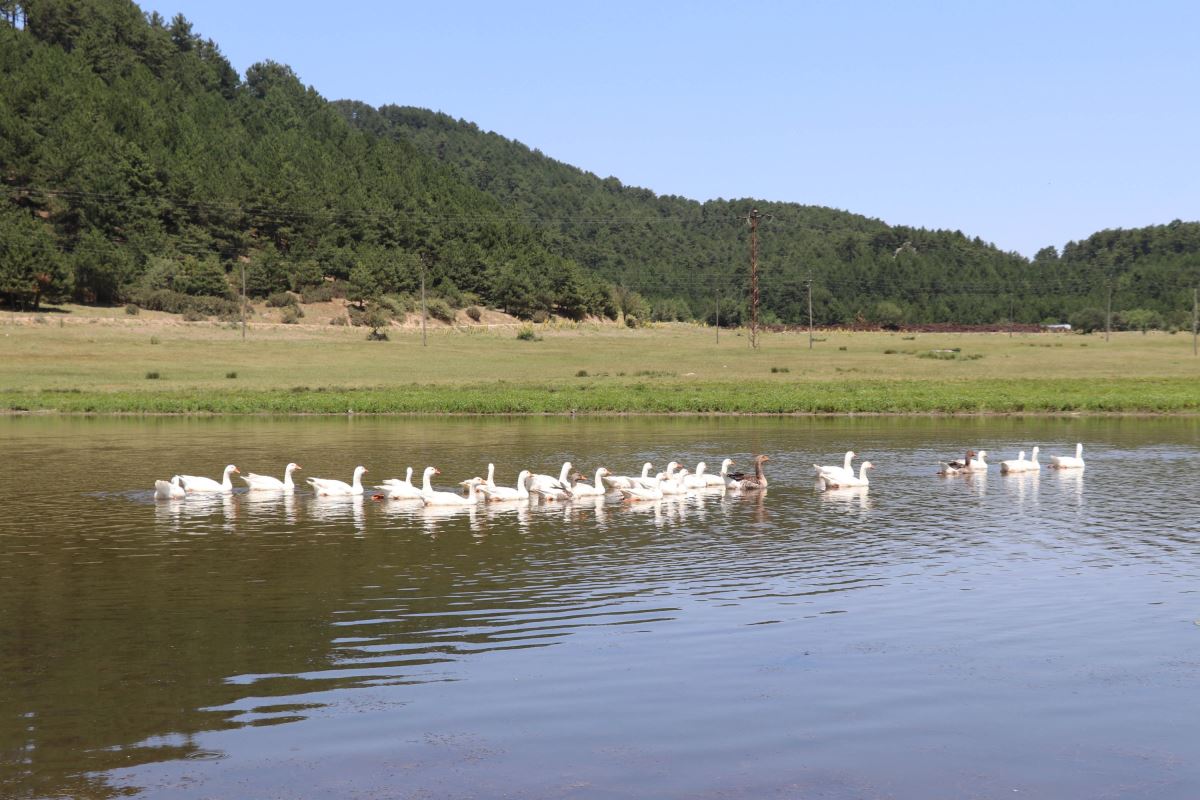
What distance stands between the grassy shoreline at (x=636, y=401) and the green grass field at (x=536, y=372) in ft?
0.35

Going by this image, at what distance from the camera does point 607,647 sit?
47.8 ft

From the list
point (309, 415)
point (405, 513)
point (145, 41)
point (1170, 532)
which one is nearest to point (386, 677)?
point (405, 513)

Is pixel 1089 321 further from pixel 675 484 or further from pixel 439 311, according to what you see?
pixel 675 484

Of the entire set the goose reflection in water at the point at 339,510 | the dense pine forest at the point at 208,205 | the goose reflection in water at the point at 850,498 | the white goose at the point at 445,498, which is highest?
the dense pine forest at the point at 208,205

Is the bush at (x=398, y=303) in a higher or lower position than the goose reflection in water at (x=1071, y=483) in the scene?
higher

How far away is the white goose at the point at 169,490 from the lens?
27.6 metres

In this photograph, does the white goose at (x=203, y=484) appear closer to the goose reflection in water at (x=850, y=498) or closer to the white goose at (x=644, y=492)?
the white goose at (x=644, y=492)

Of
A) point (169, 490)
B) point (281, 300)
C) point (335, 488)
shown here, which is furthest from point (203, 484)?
point (281, 300)

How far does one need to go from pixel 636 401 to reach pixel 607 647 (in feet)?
152

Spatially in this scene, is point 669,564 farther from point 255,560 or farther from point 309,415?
point 309,415

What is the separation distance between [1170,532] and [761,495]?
8.88 m

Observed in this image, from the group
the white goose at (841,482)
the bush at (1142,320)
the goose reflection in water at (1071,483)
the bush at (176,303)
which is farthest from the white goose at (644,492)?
the bush at (1142,320)

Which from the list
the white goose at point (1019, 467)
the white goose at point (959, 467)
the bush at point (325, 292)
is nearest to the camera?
the white goose at point (959, 467)

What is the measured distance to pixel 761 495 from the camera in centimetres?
2903
